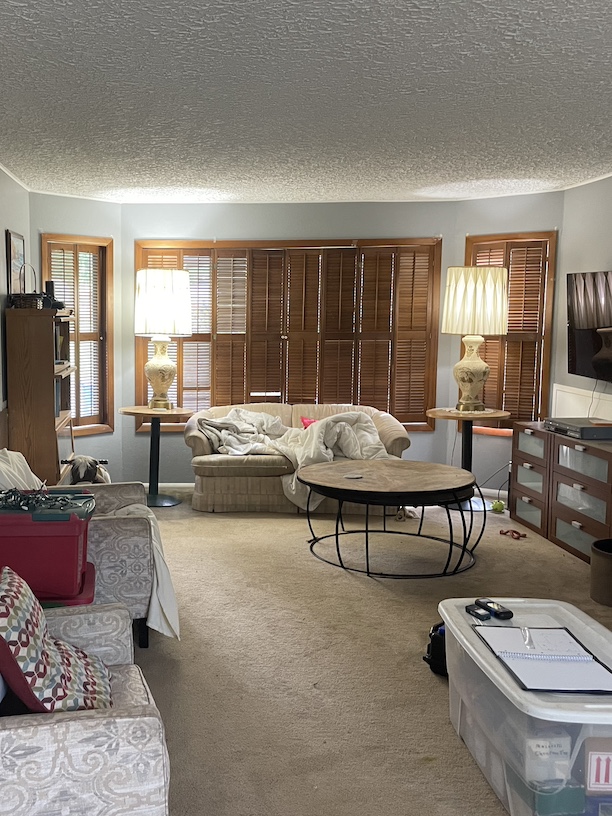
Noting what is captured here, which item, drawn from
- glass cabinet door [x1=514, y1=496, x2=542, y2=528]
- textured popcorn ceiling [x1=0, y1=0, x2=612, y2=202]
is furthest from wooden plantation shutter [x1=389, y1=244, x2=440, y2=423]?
glass cabinet door [x1=514, y1=496, x2=542, y2=528]

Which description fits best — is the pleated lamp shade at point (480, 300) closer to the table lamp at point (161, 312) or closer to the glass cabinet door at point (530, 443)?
the glass cabinet door at point (530, 443)

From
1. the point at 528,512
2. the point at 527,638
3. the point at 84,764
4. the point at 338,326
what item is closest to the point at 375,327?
the point at 338,326

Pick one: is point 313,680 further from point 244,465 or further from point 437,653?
point 244,465

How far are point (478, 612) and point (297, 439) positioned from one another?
367 centimetres

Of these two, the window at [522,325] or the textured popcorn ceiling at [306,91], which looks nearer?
the textured popcorn ceiling at [306,91]

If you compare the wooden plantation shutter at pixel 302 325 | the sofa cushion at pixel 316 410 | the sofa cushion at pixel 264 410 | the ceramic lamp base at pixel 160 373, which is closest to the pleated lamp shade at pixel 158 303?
the ceramic lamp base at pixel 160 373

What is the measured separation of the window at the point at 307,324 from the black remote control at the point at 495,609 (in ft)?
13.9

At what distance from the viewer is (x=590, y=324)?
5574 millimetres

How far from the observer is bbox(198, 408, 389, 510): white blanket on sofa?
5.94 metres

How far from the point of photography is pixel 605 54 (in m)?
2.98

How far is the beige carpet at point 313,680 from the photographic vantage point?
2541 mm

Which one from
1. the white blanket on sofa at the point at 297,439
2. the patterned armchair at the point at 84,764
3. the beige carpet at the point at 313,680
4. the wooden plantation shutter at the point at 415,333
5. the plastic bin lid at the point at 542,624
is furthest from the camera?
the wooden plantation shutter at the point at 415,333

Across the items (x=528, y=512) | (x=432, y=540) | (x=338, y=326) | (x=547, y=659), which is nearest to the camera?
(x=547, y=659)

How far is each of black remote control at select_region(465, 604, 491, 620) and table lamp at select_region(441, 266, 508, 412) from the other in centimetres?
353
